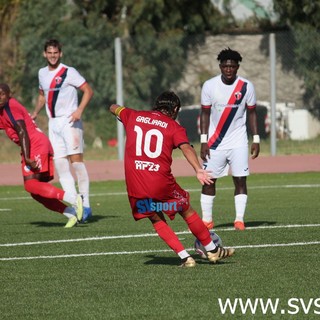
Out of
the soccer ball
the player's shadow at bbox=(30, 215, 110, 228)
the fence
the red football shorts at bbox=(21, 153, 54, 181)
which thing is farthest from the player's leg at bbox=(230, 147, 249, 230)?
the fence

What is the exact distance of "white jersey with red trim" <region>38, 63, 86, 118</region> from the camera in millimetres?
15336

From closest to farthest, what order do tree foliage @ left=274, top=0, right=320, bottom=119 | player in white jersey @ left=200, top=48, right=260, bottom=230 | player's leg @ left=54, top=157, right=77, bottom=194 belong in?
player in white jersey @ left=200, top=48, right=260, bottom=230, player's leg @ left=54, top=157, right=77, bottom=194, tree foliage @ left=274, top=0, right=320, bottom=119

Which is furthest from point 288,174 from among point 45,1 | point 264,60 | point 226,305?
point 226,305

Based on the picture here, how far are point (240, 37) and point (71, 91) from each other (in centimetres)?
1410

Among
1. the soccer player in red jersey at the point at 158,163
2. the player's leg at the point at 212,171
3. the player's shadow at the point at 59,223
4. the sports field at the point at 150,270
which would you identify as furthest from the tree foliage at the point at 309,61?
the soccer player in red jersey at the point at 158,163

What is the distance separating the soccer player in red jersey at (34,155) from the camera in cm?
1380

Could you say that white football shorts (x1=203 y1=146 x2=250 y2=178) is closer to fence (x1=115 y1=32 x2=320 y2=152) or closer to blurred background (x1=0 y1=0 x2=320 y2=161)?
blurred background (x1=0 y1=0 x2=320 y2=161)

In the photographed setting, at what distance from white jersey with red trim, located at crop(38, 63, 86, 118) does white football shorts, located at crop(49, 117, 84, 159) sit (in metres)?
0.11

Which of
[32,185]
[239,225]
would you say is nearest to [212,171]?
[239,225]

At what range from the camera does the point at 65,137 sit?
15.4m

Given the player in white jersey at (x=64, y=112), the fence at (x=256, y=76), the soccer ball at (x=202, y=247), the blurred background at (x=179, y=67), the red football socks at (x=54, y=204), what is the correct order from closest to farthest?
the soccer ball at (x=202, y=247) → the red football socks at (x=54, y=204) → the player in white jersey at (x=64, y=112) → the blurred background at (x=179, y=67) → the fence at (x=256, y=76)

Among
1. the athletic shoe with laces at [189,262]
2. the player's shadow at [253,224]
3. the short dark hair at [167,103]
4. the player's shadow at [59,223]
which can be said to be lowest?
the player's shadow at [59,223]

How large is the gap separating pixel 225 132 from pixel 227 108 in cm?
28

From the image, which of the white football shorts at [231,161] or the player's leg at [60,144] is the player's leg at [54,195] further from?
the white football shorts at [231,161]
